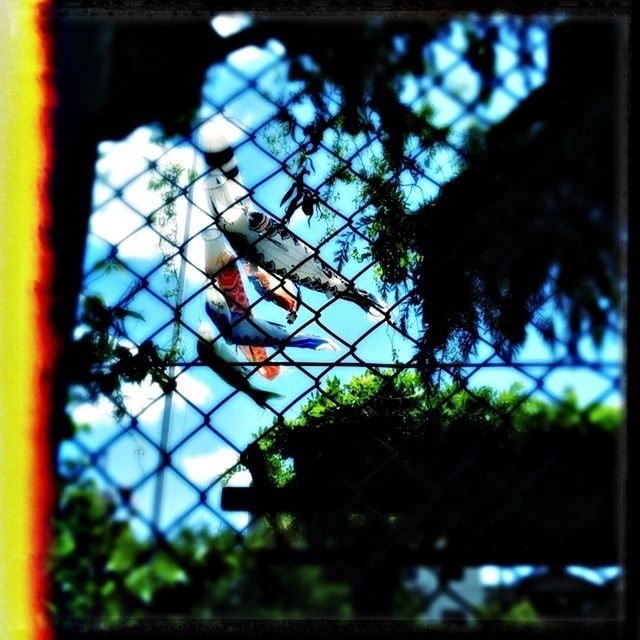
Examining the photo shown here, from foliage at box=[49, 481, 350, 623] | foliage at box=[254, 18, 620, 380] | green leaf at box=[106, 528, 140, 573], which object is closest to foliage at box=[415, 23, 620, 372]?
foliage at box=[254, 18, 620, 380]

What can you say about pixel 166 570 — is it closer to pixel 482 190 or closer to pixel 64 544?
pixel 64 544

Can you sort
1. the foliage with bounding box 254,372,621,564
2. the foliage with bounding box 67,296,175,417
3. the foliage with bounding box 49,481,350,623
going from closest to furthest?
the foliage with bounding box 49,481,350,623 < the foliage with bounding box 254,372,621,564 < the foliage with bounding box 67,296,175,417

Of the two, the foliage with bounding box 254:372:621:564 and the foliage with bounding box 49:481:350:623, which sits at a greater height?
the foliage with bounding box 254:372:621:564

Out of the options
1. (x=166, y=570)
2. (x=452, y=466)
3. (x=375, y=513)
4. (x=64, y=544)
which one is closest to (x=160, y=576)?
(x=166, y=570)

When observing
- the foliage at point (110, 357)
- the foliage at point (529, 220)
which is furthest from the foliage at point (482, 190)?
the foliage at point (110, 357)

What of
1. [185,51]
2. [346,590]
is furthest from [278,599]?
[185,51]

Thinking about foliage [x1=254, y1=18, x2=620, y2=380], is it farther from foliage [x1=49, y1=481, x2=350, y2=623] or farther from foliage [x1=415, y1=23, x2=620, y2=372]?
foliage [x1=49, y1=481, x2=350, y2=623]

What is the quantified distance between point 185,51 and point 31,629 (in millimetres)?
948

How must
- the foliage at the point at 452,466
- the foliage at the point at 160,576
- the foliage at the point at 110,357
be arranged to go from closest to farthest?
the foliage at the point at 160,576
the foliage at the point at 452,466
the foliage at the point at 110,357

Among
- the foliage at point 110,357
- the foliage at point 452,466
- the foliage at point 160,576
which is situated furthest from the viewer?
the foliage at point 110,357

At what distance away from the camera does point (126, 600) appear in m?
0.84

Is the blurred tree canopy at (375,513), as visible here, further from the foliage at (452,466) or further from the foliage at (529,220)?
the foliage at (529,220)

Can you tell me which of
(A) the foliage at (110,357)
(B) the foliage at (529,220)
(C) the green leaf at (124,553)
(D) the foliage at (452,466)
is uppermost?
(B) the foliage at (529,220)

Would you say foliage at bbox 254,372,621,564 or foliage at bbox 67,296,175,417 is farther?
foliage at bbox 67,296,175,417
